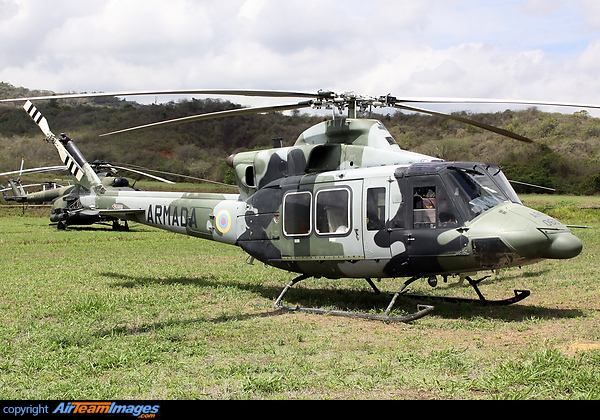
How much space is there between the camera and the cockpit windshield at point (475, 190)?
6.82 m

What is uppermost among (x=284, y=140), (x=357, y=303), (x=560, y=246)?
(x=284, y=140)

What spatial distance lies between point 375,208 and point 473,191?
1.30 metres

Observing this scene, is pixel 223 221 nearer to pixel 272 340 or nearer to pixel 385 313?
pixel 385 313

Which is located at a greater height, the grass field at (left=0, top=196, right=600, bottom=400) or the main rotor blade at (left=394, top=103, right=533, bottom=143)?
the main rotor blade at (left=394, top=103, right=533, bottom=143)

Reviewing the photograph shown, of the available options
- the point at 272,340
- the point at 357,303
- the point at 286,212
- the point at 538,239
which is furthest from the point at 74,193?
the point at 538,239

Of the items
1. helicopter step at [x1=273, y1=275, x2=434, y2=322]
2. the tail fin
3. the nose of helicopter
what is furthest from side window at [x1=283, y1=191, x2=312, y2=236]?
the tail fin

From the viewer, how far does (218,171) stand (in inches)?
1197

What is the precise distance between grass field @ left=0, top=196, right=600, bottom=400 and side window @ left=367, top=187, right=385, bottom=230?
1.32 metres

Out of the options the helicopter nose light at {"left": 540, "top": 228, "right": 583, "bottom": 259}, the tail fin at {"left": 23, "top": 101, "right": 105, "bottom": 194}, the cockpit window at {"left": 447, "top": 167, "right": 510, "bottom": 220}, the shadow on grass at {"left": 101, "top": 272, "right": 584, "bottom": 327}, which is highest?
the tail fin at {"left": 23, "top": 101, "right": 105, "bottom": 194}

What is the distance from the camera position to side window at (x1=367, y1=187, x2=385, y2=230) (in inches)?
289

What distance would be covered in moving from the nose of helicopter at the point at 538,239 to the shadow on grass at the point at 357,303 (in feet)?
3.39

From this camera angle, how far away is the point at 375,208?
7.40m

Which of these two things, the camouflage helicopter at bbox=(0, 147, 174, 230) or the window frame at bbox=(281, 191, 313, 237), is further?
the camouflage helicopter at bbox=(0, 147, 174, 230)

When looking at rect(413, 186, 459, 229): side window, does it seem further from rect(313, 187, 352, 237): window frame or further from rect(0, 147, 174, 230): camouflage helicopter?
rect(0, 147, 174, 230): camouflage helicopter
